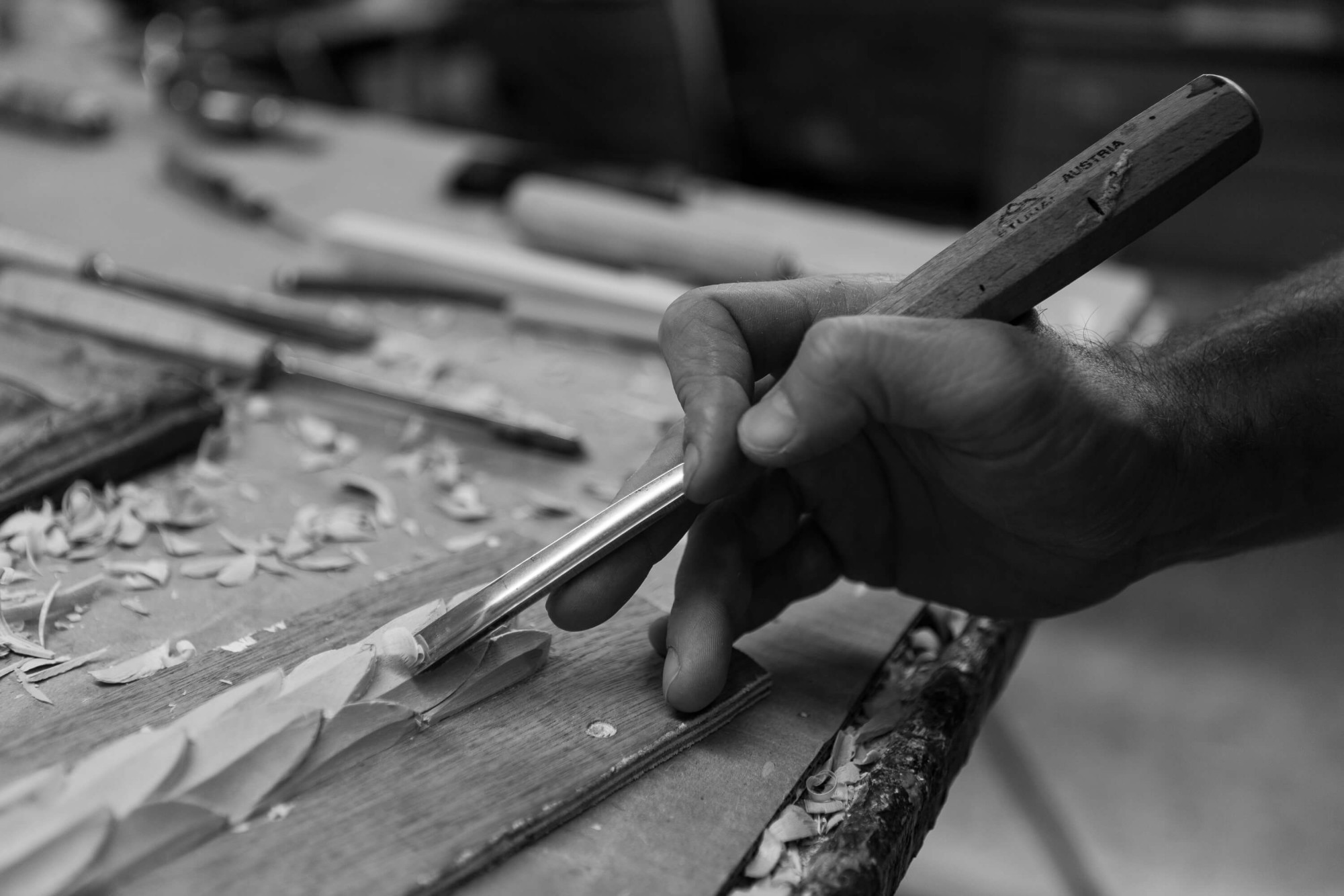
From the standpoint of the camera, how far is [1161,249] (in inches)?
122

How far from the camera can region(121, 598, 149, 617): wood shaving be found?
89 centimetres

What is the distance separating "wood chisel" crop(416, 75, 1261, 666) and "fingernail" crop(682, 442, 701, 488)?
2cm

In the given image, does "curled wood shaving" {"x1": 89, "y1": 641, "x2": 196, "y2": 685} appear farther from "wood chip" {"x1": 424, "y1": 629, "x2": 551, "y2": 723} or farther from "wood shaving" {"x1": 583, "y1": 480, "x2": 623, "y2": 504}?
"wood shaving" {"x1": 583, "y1": 480, "x2": 623, "y2": 504}

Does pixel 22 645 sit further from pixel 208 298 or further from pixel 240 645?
pixel 208 298

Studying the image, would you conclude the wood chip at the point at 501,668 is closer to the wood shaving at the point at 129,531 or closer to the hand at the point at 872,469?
the hand at the point at 872,469

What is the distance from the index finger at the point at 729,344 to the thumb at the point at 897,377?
→ 0.04 m

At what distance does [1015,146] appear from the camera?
311 centimetres

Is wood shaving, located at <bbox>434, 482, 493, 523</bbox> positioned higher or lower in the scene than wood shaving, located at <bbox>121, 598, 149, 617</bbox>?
lower

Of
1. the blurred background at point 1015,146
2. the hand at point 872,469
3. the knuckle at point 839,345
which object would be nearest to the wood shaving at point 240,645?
the hand at point 872,469

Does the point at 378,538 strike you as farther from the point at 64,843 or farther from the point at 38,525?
the point at 64,843

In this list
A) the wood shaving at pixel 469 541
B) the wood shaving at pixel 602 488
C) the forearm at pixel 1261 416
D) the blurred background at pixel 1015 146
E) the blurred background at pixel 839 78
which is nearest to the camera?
the forearm at pixel 1261 416

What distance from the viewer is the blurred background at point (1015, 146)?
2092mm

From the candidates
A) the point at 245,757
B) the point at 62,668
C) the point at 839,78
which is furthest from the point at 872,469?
the point at 839,78

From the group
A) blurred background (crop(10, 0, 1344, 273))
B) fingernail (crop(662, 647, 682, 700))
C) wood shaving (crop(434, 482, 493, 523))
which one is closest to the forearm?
fingernail (crop(662, 647, 682, 700))
